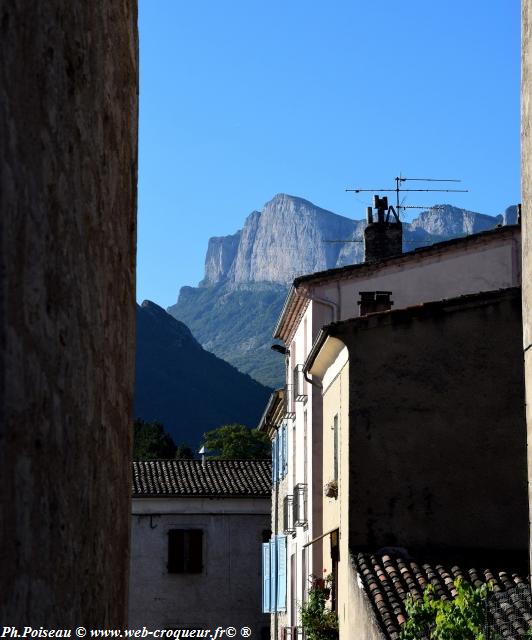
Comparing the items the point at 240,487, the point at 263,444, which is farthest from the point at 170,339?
the point at 240,487

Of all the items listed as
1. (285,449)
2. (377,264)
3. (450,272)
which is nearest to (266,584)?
(285,449)

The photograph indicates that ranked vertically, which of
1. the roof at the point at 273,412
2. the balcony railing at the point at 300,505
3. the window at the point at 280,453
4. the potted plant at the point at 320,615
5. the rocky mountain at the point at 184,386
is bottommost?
the potted plant at the point at 320,615

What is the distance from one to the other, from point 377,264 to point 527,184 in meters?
16.1

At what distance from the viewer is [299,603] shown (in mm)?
24375

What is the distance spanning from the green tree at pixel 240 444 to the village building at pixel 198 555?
98.3 ft

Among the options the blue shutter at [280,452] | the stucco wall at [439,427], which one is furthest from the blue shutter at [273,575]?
the stucco wall at [439,427]

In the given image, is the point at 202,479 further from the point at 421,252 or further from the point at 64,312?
the point at 64,312

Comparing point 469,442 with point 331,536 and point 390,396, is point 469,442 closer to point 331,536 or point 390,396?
point 390,396

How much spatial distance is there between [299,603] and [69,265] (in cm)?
2219

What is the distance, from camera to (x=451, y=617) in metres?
11.3

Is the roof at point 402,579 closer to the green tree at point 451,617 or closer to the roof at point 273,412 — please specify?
the green tree at point 451,617

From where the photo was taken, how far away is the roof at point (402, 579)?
1409 centimetres

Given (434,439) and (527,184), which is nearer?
(527,184)

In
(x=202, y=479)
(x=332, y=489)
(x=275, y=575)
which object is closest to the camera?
(x=332, y=489)
